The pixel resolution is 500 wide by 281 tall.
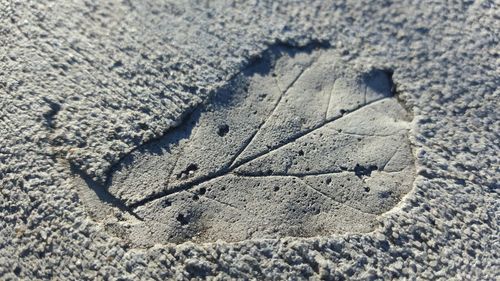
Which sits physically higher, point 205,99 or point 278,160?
point 205,99

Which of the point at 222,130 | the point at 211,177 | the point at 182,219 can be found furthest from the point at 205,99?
the point at 182,219

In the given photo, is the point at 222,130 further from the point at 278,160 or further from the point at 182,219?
the point at 182,219

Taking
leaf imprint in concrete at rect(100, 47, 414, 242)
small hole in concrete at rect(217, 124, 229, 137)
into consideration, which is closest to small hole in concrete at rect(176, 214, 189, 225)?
leaf imprint in concrete at rect(100, 47, 414, 242)

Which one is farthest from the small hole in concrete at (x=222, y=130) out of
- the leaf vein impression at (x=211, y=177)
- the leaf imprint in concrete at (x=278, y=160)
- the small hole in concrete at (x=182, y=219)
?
the small hole in concrete at (x=182, y=219)

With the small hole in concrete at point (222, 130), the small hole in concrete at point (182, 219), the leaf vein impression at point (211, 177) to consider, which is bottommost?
the small hole in concrete at point (182, 219)

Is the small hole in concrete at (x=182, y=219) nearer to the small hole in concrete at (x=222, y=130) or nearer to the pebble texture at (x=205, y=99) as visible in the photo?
the pebble texture at (x=205, y=99)

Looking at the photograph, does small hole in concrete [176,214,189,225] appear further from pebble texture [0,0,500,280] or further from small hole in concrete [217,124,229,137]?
small hole in concrete [217,124,229,137]

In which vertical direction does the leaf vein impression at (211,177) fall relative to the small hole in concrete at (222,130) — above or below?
below
